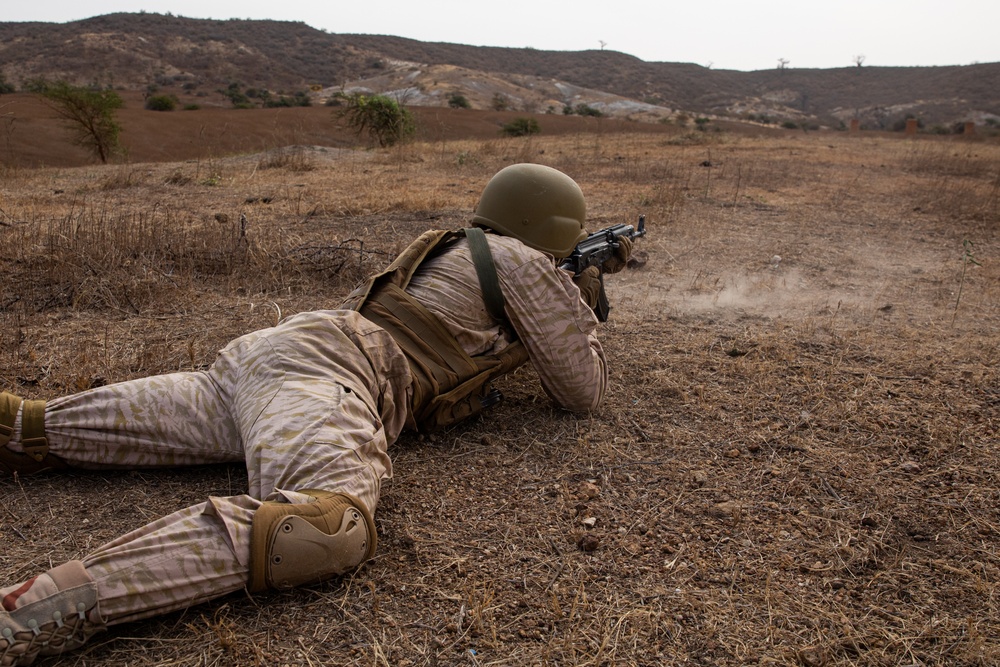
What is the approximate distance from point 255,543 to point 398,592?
1.34 feet

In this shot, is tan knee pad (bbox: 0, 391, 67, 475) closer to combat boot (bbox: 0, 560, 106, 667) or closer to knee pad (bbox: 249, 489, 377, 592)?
combat boot (bbox: 0, 560, 106, 667)

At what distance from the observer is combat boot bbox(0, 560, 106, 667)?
1.54 m

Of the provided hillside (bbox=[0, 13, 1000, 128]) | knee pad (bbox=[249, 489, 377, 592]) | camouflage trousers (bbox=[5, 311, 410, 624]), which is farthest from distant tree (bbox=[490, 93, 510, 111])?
knee pad (bbox=[249, 489, 377, 592])

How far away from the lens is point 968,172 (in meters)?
10.9

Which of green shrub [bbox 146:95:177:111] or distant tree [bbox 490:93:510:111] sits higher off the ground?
distant tree [bbox 490:93:510:111]

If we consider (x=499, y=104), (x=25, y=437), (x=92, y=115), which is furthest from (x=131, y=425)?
(x=499, y=104)

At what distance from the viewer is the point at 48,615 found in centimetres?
157

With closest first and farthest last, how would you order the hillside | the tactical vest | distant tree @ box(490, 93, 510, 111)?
the tactical vest, distant tree @ box(490, 93, 510, 111), the hillside

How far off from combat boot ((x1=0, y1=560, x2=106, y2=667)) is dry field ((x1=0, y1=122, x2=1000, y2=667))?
9cm

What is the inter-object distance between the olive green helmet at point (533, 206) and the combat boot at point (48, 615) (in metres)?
1.92

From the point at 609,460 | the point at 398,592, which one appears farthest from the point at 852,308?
the point at 398,592

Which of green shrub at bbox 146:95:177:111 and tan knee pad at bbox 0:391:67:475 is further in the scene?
green shrub at bbox 146:95:177:111

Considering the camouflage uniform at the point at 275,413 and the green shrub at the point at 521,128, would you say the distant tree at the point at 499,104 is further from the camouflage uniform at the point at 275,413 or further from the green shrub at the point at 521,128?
the camouflage uniform at the point at 275,413

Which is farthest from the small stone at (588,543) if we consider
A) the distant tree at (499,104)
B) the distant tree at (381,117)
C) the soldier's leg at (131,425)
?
the distant tree at (499,104)
